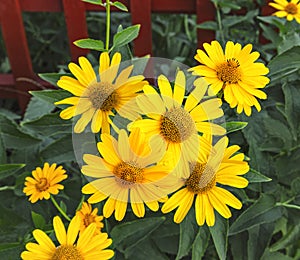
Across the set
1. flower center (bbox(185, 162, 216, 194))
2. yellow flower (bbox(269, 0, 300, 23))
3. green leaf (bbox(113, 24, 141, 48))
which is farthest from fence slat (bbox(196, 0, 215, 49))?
flower center (bbox(185, 162, 216, 194))

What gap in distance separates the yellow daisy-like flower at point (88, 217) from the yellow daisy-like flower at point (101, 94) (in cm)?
17

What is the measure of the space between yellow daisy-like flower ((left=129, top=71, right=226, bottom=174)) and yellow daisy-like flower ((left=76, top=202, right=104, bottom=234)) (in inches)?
9.0

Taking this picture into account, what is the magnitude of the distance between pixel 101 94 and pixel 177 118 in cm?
14

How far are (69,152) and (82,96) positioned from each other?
1.10 ft

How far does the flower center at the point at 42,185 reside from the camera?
3.60ft

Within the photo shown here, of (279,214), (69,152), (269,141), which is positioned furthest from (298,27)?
(69,152)

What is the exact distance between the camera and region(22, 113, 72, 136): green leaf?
45.8 inches

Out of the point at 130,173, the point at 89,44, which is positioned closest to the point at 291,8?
the point at 89,44

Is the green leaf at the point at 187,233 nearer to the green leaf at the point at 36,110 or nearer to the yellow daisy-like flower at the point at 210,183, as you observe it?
the yellow daisy-like flower at the point at 210,183

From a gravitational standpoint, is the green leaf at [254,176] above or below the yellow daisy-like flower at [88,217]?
above

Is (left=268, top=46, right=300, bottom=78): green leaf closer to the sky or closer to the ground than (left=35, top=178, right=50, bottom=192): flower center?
closer to the sky

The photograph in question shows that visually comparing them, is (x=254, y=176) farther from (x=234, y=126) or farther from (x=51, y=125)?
(x=51, y=125)

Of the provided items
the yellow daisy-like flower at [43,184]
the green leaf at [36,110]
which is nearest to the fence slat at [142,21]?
the green leaf at [36,110]

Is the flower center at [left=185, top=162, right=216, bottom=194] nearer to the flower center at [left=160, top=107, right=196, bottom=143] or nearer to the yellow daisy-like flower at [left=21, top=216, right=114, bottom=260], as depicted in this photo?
the flower center at [left=160, top=107, right=196, bottom=143]
